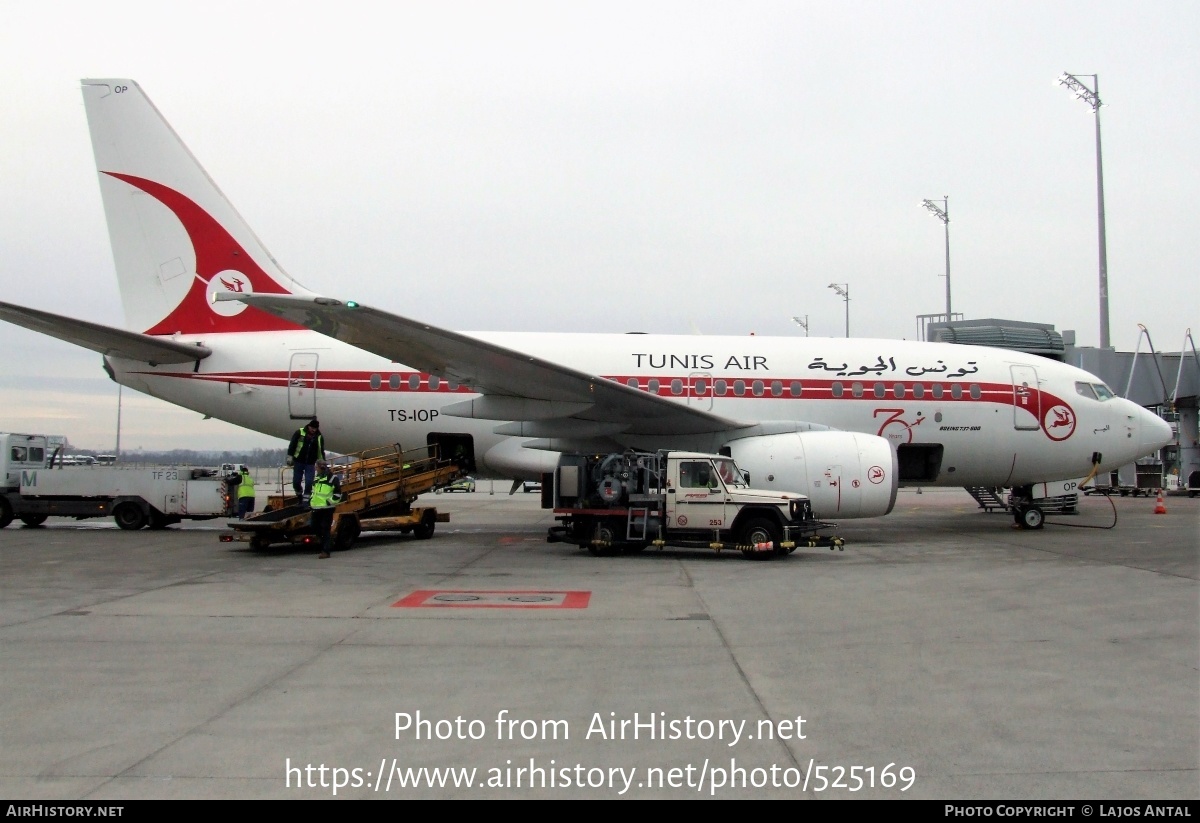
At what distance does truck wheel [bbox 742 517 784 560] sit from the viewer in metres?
12.2

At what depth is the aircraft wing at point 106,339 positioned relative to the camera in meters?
13.0

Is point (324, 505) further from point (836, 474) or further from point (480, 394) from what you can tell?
point (836, 474)

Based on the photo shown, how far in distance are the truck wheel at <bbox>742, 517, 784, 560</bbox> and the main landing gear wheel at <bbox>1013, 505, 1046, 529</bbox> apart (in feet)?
27.0

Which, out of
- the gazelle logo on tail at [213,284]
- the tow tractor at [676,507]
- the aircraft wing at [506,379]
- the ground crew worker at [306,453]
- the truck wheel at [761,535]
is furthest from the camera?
the gazelle logo on tail at [213,284]


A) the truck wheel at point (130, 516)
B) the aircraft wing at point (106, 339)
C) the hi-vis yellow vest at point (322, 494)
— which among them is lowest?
the truck wheel at point (130, 516)

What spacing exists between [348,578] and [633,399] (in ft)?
17.6

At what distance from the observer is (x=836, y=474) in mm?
13609

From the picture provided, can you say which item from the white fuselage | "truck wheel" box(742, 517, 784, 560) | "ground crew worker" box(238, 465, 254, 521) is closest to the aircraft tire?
the white fuselage

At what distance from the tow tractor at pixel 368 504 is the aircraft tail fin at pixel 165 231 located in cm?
372

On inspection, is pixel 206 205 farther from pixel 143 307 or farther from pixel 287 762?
pixel 287 762

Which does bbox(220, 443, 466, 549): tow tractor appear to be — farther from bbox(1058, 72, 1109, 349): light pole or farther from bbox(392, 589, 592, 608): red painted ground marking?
bbox(1058, 72, 1109, 349): light pole

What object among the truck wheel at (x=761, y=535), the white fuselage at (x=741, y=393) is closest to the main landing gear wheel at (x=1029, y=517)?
the white fuselage at (x=741, y=393)

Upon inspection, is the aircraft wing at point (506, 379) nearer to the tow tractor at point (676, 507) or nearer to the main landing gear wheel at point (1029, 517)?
the tow tractor at point (676, 507)
